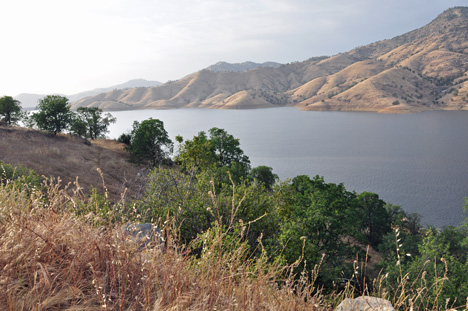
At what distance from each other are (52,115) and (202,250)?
60.7 meters

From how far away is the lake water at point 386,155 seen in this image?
5656 centimetres

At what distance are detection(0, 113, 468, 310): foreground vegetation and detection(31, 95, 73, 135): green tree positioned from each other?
469 cm

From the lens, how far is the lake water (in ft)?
186

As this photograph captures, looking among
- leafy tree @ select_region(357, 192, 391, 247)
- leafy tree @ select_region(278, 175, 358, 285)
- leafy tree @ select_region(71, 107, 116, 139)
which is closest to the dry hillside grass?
leafy tree @ select_region(71, 107, 116, 139)

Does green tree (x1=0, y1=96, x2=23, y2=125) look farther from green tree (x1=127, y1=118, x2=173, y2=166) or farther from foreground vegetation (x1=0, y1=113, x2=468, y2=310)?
green tree (x1=127, y1=118, x2=173, y2=166)

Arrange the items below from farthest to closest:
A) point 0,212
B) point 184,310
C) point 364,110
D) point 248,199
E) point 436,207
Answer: point 364,110 → point 436,207 → point 248,199 → point 0,212 → point 184,310

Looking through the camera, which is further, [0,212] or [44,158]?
[44,158]

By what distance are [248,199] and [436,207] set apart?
50293mm

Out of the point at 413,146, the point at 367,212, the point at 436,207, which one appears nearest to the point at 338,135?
the point at 413,146

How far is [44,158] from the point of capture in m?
38.6

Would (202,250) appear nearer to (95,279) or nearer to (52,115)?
(95,279)

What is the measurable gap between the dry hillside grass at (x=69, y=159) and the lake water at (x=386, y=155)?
3785 centimetres

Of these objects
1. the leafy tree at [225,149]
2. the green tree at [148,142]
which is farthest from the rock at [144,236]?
the green tree at [148,142]

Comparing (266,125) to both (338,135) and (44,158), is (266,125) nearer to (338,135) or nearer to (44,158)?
(338,135)
